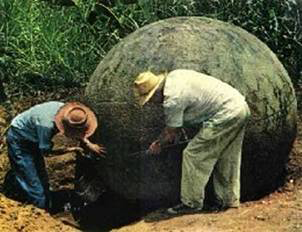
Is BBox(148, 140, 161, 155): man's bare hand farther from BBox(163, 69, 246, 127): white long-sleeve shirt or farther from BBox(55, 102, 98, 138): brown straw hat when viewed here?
BBox(55, 102, 98, 138): brown straw hat

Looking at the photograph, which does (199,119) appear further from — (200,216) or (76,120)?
(76,120)

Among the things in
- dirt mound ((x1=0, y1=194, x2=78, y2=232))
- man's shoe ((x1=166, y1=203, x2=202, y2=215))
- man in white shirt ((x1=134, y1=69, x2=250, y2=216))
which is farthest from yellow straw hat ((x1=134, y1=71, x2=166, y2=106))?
dirt mound ((x1=0, y1=194, x2=78, y2=232))

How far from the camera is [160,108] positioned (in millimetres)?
7316

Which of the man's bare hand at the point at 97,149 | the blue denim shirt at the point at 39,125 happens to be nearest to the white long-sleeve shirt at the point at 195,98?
the man's bare hand at the point at 97,149

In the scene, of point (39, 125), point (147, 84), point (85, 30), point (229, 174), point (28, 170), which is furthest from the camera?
point (85, 30)

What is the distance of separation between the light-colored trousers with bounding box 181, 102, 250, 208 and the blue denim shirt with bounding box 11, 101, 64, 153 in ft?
4.78

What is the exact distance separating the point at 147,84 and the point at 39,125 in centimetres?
146

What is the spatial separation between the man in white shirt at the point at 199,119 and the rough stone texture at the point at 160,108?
197mm

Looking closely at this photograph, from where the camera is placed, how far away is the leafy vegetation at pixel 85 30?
409 inches

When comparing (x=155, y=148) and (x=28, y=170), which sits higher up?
(x=155, y=148)

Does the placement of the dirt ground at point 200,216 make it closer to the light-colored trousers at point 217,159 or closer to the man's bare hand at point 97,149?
the light-colored trousers at point 217,159

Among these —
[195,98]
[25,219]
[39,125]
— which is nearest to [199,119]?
[195,98]

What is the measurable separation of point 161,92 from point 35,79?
400 cm

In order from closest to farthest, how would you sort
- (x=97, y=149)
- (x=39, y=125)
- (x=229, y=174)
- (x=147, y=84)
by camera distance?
(x=147, y=84) → (x=229, y=174) → (x=97, y=149) → (x=39, y=125)
